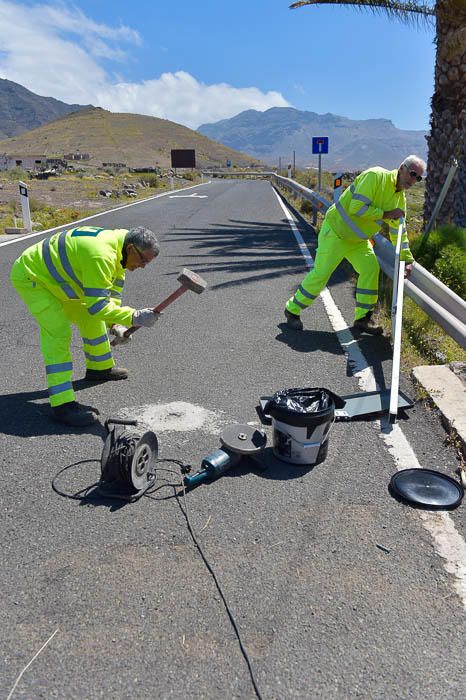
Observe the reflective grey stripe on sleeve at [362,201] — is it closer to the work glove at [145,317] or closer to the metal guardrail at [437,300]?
the metal guardrail at [437,300]

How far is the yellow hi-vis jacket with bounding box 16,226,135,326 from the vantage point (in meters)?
4.10

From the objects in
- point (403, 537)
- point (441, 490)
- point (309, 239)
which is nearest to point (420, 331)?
point (441, 490)

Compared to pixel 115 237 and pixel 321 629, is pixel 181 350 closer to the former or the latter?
pixel 115 237

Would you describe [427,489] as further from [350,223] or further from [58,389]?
[350,223]

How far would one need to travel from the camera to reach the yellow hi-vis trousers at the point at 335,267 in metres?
6.02

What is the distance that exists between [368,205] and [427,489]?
333cm

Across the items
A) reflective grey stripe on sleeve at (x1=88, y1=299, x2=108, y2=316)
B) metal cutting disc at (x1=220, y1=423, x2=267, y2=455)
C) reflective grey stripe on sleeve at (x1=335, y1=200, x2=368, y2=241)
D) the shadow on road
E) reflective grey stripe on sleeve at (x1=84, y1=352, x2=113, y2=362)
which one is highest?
reflective grey stripe on sleeve at (x1=335, y1=200, x2=368, y2=241)

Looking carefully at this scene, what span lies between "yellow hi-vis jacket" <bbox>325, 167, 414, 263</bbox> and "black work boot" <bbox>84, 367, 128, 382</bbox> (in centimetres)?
266

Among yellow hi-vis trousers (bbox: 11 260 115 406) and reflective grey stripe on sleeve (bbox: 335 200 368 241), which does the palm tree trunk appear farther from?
yellow hi-vis trousers (bbox: 11 260 115 406)

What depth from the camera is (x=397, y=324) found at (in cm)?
486

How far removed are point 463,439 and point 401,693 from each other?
6.03ft

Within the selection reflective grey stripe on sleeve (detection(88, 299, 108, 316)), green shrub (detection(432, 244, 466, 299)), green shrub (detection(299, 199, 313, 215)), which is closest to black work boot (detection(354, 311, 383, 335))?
green shrub (detection(432, 244, 466, 299))

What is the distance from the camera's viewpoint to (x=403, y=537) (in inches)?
112

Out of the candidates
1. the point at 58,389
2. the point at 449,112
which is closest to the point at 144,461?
the point at 58,389
